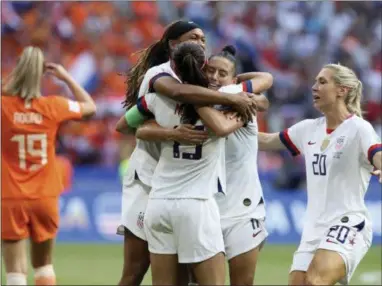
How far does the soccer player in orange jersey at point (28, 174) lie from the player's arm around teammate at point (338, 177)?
7.94ft

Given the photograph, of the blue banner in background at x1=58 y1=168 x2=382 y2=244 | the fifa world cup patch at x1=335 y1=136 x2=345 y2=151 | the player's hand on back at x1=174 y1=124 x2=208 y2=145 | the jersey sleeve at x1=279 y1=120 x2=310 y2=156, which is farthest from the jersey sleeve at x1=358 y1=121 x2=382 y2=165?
the blue banner in background at x1=58 y1=168 x2=382 y2=244

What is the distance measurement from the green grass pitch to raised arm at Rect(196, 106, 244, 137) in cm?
509

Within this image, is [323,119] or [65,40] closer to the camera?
[323,119]

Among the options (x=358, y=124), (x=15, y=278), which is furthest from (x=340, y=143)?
(x=15, y=278)

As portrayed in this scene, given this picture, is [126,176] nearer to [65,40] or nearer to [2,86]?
[2,86]

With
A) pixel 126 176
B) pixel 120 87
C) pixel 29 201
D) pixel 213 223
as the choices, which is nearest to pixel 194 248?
pixel 213 223

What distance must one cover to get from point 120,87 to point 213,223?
508 inches

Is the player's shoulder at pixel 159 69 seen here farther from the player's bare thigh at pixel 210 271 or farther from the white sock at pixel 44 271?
the white sock at pixel 44 271

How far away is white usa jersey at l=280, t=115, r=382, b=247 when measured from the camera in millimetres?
7016

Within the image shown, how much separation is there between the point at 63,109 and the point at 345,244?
2978 mm

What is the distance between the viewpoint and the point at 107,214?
1409 cm

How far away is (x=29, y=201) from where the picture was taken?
862 centimetres

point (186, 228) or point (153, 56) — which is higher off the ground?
point (153, 56)

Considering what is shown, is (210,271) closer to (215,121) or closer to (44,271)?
(215,121)
